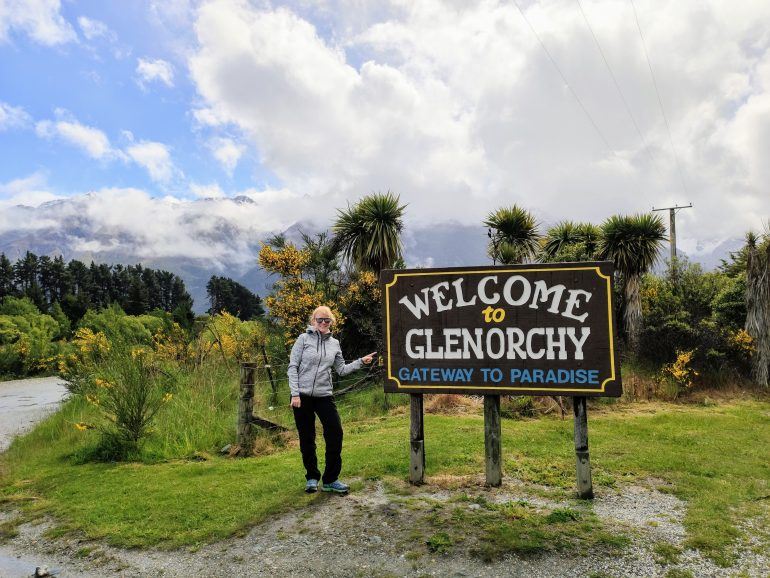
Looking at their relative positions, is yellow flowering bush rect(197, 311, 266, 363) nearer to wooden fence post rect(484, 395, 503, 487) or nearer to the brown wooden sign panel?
the brown wooden sign panel

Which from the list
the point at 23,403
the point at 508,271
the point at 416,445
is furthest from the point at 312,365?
the point at 23,403

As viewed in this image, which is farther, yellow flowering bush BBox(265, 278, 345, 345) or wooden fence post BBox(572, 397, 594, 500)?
yellow flowering bush BBox(265, 278, 345, 345)

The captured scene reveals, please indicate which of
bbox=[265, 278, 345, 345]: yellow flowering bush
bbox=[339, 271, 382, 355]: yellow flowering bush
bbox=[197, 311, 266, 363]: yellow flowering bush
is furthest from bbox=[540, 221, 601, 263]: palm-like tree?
bbox=[197, 311, 266, 363]: yellow flowering bush

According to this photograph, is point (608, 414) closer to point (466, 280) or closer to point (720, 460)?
point (720, 460)

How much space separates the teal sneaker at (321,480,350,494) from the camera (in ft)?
19.8

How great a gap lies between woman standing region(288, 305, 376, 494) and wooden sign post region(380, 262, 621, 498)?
822mm

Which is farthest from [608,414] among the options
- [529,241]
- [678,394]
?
[529,241]

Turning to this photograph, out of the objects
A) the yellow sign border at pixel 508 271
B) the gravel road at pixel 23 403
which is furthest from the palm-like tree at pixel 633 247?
Result: the gravel road at pixel 23 403

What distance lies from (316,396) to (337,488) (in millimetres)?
1109

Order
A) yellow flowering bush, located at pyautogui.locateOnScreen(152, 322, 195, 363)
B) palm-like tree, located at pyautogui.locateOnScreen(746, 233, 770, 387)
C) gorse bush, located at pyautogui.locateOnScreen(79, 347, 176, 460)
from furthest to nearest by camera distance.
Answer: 1. palm-like tree, located at pyautogui.locateOnScreen(746, 233, 770, 387)
2. yellow flowering bush, located at pyautogui.locateOnScreen(152, 322, 195, 363)
3. gorse bush, located at pyautogui.locateOnScreen(79, 347, 176, 460)

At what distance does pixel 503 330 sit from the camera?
6113 mm

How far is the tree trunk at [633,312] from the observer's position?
666 inches

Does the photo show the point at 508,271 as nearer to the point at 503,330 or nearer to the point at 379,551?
the point at 503,330

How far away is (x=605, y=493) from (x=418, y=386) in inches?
95.9
